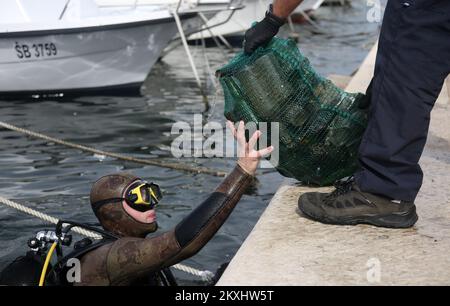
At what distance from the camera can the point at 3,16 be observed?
12.2 m

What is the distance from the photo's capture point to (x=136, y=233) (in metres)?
3.60

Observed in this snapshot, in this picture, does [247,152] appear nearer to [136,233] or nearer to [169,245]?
[169,245]

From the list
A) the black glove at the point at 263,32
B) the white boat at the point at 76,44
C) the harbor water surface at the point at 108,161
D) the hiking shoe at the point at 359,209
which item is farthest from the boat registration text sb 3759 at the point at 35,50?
the hiking shoe at the point at 359,209

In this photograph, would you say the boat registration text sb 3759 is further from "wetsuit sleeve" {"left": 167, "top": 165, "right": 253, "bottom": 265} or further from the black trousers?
the black trousers

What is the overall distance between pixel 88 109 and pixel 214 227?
842 cm

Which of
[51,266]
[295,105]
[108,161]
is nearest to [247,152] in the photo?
[295,105]

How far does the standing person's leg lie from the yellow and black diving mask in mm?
858

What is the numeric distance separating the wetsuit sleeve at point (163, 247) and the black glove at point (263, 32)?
0.82m

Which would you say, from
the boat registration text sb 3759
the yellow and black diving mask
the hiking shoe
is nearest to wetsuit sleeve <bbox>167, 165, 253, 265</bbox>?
the yellow and black diving mask

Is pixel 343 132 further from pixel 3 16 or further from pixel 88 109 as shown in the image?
pixel 3 16

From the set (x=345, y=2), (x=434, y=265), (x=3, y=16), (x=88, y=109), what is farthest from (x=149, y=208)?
(x=345, y=2)

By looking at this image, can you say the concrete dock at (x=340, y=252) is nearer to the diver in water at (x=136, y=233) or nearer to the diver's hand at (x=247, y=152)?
the diver in water at (x=136, y=233)

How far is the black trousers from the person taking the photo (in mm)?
3119

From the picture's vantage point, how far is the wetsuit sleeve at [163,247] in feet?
10.6
